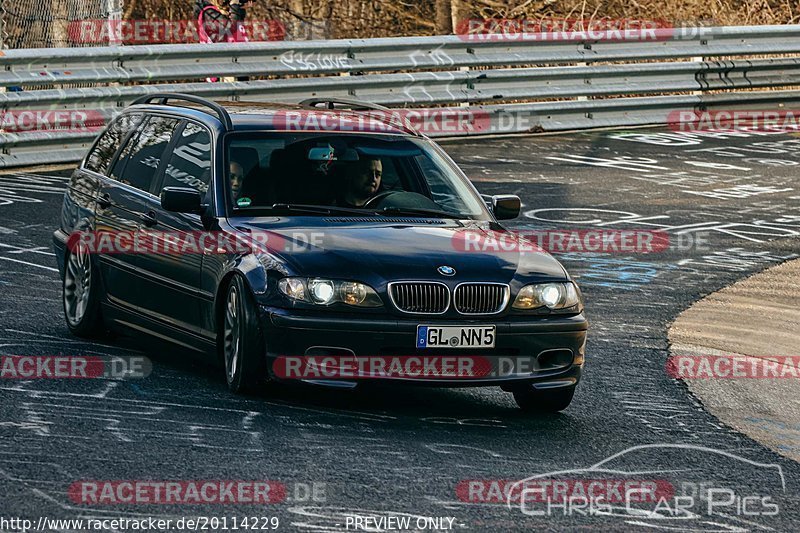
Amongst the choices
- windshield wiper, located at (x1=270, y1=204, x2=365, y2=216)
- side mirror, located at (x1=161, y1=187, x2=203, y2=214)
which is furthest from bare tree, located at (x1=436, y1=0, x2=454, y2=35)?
side mirror, located at (x1=161, y1=187, x2=203, y2=214)

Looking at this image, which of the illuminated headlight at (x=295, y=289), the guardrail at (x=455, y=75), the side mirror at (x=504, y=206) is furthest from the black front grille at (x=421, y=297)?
the guardrail at (x=455, y=75)

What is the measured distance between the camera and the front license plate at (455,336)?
8008 millimetres

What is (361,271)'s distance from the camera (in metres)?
8.06

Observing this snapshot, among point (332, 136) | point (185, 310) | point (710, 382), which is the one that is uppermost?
point (332, 136)

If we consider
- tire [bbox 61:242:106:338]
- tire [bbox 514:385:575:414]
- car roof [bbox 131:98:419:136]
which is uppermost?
car roof [bbox 131:98:419:136]

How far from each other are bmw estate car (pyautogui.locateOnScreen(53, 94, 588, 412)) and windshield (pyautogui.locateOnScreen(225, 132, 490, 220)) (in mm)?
11

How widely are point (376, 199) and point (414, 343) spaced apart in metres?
1.46

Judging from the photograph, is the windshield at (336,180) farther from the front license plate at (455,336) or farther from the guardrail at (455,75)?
the guardrail at (455,75)

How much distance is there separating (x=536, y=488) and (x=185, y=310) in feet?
9.16

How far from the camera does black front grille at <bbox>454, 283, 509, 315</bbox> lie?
812 centimetres

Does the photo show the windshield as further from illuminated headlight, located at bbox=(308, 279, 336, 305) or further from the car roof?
illuminated headlight, located at bbox=(308, 279, 336, 305)

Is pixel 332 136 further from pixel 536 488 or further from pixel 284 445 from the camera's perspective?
pixel 536 488

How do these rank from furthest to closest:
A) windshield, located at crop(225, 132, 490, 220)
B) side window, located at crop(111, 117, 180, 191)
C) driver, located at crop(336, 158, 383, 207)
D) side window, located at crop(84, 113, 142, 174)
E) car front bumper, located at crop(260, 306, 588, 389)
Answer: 1. side window, located at crop(84, 113, 142, 174)
2. side window, located at crop(111, 117, 180, 191)
3. driver, located at crop(336, 158, 383, 207)
4. windshield, located at crop(225, 132, 490, 220)
5. car front bumper, located at crop(260, 306, 588, 389)

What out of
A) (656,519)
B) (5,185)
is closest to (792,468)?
(656,519)
